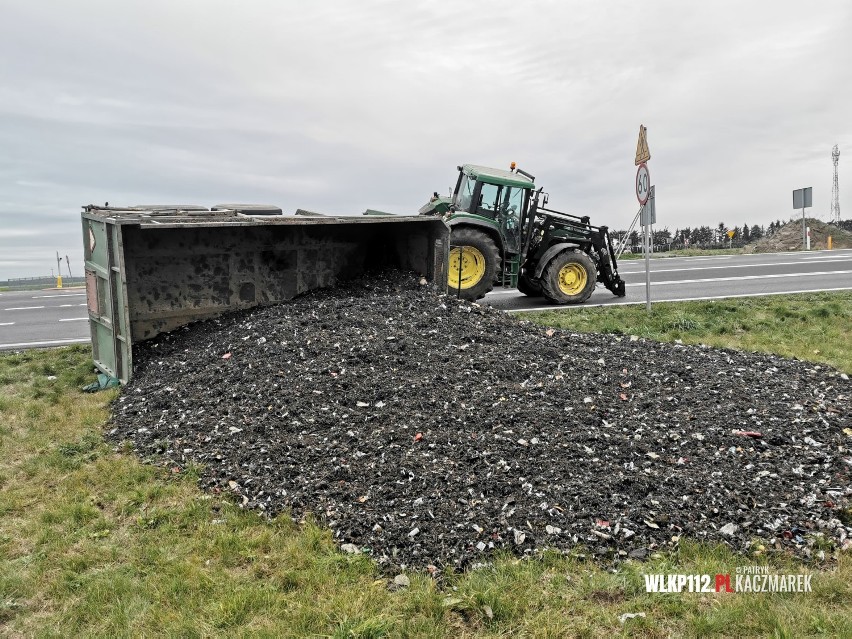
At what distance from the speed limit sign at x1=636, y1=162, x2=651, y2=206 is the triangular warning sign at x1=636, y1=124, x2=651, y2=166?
0.09 meters

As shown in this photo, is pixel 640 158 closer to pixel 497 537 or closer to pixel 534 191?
pixel 534 191

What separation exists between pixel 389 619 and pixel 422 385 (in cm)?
235

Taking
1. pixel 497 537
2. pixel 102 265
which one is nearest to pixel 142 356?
pixel 102 265

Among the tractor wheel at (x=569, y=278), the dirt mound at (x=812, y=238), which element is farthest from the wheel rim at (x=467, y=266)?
the dirt mound at (x=812, y=238)

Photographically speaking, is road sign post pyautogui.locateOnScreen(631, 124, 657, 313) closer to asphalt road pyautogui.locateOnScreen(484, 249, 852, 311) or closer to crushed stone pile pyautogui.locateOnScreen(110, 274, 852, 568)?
asphalt road pyautogui.locateOnScreen(484, 249, 852, 311)

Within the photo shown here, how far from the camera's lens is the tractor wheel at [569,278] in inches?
440

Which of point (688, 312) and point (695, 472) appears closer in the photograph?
point (695, 472)

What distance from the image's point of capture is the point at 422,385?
4992 mm

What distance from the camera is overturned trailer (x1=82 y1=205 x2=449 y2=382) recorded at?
6641 millimetres

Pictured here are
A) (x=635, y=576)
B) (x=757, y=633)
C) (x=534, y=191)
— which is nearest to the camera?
(x=757, y=633)

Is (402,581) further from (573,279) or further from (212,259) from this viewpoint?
(573,279)

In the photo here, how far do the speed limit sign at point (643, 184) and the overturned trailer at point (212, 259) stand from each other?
3466 mm

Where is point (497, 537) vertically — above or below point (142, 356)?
below

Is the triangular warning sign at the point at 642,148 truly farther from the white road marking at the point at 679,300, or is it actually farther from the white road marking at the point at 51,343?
the white road marking at the point at 51,343
